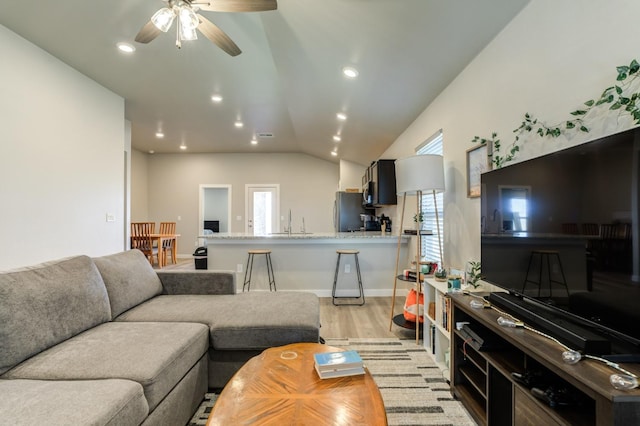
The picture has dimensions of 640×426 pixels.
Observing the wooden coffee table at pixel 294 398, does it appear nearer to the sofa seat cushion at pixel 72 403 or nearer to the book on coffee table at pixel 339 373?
the book on coffee table at pixel 339 373

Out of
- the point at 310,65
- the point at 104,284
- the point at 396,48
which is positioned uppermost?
the point at 310,65

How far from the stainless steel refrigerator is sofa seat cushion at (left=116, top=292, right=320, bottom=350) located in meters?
4.19

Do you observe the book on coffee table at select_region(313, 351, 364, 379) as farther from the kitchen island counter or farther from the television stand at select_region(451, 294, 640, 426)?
the kitchen island counter

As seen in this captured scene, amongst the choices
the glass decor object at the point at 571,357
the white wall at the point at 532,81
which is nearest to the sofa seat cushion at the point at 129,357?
the glass decor object at the point at 571,357

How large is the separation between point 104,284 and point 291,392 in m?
1.63

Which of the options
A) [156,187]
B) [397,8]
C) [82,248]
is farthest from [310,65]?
[156,187]

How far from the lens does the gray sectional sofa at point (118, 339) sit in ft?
3.71

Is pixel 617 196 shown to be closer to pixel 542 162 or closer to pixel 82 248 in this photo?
pixel 542 162

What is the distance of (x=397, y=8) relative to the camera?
2.01 meters

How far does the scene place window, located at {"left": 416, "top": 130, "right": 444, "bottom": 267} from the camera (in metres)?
3.24

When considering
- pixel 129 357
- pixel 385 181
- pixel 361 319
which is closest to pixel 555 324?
pixel 129 357

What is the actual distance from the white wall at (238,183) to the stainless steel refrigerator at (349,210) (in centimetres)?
166

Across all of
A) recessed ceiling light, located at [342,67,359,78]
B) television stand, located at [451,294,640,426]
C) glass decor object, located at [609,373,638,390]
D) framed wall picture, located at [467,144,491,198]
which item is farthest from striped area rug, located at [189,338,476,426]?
recessed ceiling light, located at [342,67,359,78]

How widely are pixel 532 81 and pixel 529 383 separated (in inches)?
64.6
